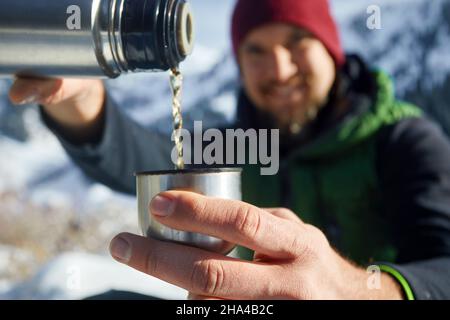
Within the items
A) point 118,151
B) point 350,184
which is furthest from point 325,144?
point 118,151

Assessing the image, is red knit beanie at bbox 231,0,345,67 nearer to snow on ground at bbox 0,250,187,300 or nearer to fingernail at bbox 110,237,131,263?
snow on ground at bbox 0,250,187,300

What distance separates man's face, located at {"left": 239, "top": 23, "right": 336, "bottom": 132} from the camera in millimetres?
1538

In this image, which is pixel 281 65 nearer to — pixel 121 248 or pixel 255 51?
pixel 255 51

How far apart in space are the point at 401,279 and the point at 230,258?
0.38m

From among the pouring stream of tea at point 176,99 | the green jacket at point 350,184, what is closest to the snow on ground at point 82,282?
the green jacket at point 350,184

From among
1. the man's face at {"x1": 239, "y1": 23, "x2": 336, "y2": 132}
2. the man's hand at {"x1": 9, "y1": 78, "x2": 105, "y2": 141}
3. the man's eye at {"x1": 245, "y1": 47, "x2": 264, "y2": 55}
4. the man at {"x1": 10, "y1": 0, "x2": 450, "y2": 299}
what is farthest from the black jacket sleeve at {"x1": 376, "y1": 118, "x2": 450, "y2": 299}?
the man's hand at {"x1": 9, "y1": 78, "x2": 105, "y2": 141}

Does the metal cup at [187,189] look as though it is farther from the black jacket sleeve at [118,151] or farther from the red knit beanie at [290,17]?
the red knit beanie at [290,17]

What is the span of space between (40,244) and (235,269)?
2.73 meters

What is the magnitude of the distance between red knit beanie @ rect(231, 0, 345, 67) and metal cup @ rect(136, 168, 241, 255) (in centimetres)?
103

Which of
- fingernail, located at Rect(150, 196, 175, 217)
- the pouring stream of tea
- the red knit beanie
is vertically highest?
the red knit beanie

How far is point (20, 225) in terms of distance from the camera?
3.32 m

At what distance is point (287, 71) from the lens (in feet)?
5.03
